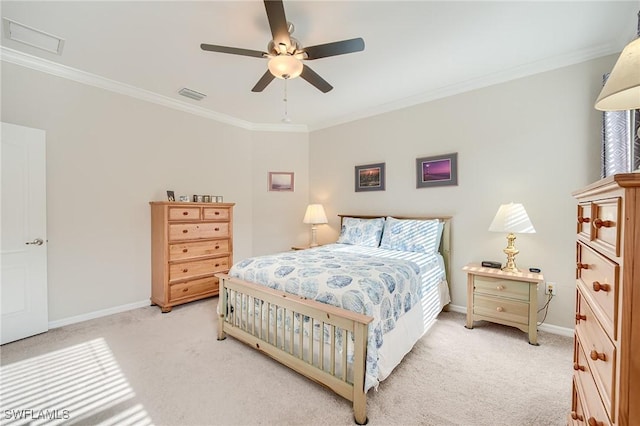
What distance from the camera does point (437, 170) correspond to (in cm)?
346

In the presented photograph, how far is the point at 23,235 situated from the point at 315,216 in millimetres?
3317

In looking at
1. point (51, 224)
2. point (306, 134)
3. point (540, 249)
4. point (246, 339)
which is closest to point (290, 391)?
point (246, 339)

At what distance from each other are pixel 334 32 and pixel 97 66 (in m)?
2.53

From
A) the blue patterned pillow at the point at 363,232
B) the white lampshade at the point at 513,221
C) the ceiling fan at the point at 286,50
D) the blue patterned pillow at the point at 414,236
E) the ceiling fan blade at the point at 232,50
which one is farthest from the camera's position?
the blue patterned pillow at the point at 363,232

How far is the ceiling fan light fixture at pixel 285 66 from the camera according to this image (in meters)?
2.05

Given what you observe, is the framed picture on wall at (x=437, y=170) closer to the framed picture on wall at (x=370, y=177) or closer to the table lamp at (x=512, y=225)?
the framed picture on wall at (x=370, y=177)

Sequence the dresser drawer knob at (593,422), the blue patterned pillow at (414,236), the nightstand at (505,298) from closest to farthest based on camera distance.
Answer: the dresser drawer knob at (593,422), the nightstand at (505,298), the blue patterned pillow at (414,236)

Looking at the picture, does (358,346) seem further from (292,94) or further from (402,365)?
(292,94)

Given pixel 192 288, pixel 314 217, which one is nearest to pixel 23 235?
pixel 192 288

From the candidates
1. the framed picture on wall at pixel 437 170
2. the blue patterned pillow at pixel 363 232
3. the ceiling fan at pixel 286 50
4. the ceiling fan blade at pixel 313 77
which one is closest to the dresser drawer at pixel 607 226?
the ceiling fan at pixel 286 50

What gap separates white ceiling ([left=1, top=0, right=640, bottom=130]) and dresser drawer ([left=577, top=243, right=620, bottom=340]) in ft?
6.52

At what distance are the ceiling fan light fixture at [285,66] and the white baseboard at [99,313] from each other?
10.8 ft

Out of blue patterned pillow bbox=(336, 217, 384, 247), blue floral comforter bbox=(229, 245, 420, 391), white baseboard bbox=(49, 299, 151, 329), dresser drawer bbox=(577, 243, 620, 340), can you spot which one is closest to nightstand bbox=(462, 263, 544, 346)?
blue floral comforter bbox=(229, 245, 420, 391)

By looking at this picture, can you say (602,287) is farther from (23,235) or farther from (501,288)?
(23,235)
